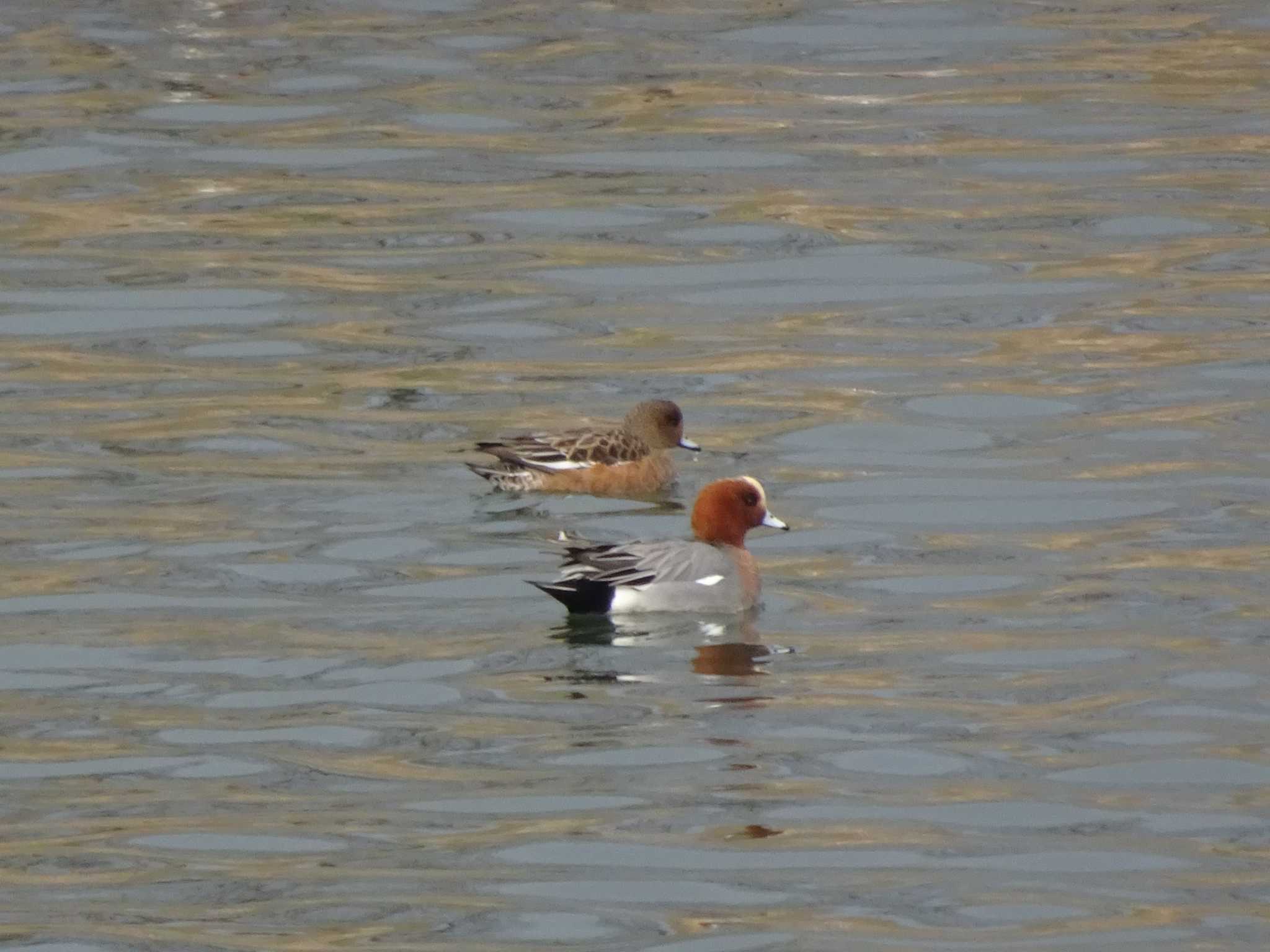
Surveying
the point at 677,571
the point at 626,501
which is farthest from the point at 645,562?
the point at 626,501

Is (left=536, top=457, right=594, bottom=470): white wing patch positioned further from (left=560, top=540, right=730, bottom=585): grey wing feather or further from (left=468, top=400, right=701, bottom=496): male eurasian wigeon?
(left=560, top=540, right=730, bottom=585): grey wing feather

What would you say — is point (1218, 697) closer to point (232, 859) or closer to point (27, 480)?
point (232, 859)

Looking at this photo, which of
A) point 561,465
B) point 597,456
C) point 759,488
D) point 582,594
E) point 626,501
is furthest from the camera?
point 626,501

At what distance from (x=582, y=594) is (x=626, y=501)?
265 centimetres

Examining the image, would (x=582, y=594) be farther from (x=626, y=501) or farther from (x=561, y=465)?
(x=626, y=501)

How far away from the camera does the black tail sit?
32.0ft

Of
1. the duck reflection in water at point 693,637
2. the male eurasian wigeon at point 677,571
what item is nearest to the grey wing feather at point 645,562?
the male eurasian wigeon at point 677,571

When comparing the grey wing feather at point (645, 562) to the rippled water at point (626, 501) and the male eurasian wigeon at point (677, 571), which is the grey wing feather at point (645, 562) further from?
the rippled water at point (626, 501)

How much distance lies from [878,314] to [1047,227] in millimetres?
1828

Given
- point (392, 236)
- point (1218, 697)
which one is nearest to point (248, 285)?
point (392, 236)

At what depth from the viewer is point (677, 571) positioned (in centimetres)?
1012

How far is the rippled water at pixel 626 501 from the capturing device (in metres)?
7.43

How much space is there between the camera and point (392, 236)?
52.5ft


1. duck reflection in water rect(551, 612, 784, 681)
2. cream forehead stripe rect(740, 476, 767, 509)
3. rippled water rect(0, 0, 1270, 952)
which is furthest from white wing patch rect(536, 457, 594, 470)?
duck reflection in water rect(551, 612, 784, 681)
